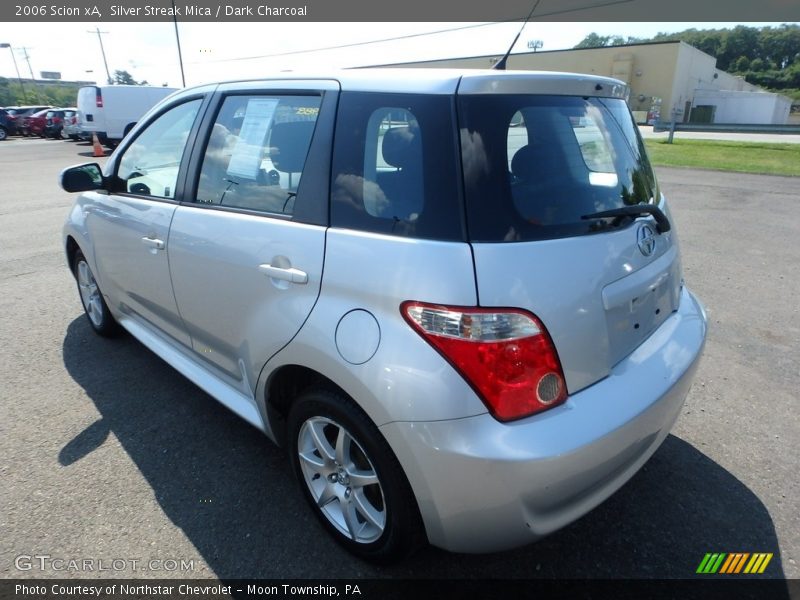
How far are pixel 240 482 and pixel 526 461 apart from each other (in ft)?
5.31

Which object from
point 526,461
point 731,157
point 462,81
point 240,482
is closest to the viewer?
point 526,461

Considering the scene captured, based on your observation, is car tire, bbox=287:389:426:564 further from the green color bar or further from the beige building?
the beige building

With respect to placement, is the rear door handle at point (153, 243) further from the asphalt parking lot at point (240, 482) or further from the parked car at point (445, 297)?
the asphalt parking lot at point (240, 482)

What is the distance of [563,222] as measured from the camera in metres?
1.83

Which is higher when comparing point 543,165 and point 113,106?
point 543,165

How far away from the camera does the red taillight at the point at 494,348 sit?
5.33 feet

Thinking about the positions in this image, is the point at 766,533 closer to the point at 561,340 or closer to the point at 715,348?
the point at 561,340

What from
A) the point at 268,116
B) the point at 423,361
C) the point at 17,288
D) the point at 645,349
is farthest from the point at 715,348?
the point at 17,288

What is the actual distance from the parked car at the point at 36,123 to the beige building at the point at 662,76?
31.1 metres

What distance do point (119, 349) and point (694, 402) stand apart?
4.07 metres

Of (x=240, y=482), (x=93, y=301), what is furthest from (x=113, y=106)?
(x=240, y=482)

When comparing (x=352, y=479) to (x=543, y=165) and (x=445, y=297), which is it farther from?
(x=543, y=165)

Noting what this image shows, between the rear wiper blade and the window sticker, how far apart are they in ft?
4.80

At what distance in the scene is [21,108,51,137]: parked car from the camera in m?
32.2
